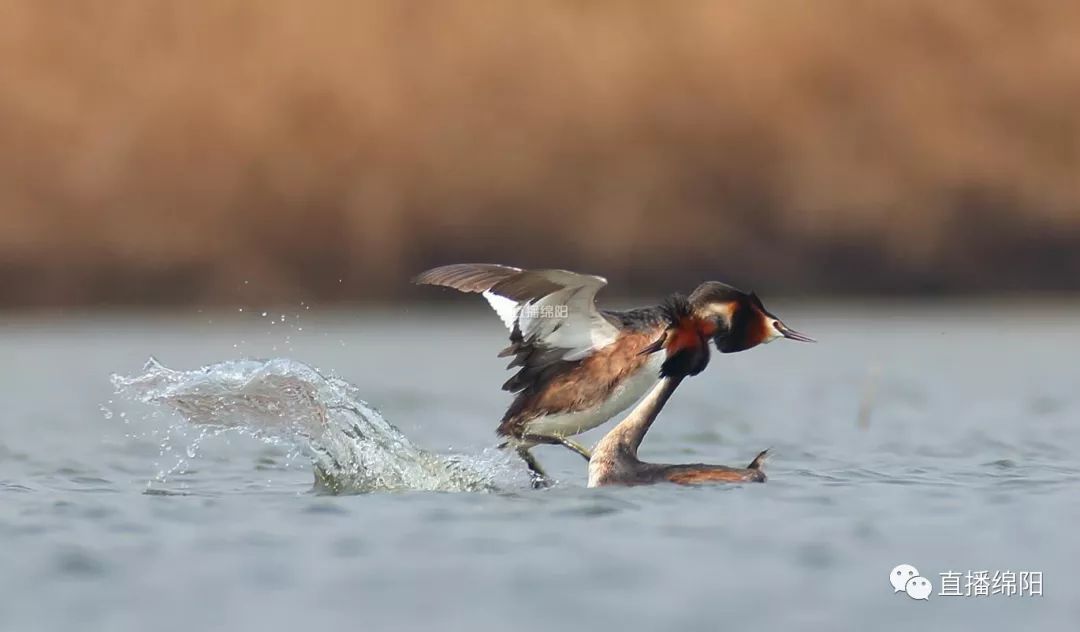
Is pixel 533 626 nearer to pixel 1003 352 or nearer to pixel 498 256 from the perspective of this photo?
pixel 1003 352

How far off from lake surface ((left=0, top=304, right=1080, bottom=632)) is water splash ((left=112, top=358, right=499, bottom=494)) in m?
0.27

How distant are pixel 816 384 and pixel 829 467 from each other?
609cm

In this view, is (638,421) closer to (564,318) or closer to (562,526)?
(564,318)

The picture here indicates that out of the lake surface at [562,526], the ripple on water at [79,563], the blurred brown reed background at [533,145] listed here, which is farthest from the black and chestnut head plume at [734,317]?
the blurred brown reed background at [533,145]

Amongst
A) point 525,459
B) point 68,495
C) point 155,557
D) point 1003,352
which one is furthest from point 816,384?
point 155,557

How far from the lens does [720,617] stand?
22.8 feet

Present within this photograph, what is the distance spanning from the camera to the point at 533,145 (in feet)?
80.7

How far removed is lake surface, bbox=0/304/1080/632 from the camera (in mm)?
7141

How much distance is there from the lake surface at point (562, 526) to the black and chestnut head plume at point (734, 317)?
2.62ft

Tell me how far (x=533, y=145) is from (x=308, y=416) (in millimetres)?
14673

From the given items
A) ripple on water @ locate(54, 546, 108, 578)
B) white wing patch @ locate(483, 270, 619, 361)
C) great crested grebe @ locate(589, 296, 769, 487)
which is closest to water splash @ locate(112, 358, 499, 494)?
great crested grebe @ locate(589, 296, 769, 487)

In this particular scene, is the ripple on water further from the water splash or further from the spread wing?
the spread wing

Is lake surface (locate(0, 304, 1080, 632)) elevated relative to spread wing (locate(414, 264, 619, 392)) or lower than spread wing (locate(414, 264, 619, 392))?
lower

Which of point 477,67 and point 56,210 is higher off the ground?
point 477,67
